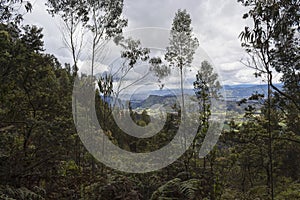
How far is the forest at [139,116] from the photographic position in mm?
2896

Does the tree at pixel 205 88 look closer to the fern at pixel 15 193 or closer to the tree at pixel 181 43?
the tree at pixel 181 43

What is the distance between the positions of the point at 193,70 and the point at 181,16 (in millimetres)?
1238

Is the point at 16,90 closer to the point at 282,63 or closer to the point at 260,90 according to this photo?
the point at 260,90

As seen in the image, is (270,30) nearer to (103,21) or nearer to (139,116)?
(139,116)

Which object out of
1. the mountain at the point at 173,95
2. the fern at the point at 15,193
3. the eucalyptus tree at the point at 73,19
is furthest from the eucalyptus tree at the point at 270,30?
the eucalyptus tree at the point at 73,19

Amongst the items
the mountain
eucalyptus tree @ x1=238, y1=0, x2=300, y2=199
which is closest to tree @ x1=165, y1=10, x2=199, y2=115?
the mountain

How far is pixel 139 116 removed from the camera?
4336mm

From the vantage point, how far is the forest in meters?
2.90

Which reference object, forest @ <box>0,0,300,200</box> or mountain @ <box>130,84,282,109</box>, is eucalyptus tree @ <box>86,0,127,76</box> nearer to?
forest @ <box>0,0,300,200</box>

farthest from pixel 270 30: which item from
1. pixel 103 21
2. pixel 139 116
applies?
pixel 103 21

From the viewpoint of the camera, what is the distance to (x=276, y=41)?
12.3 ft

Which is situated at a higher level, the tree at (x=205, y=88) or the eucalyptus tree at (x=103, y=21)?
the eucalyptus tree at (x=103, y=21)

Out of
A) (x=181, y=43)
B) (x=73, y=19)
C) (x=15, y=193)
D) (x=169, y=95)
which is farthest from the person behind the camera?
(x=73, y=19)

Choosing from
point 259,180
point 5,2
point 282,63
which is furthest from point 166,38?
point 259,180
